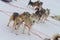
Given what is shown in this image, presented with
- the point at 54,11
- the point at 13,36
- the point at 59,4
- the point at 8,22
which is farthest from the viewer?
the point at 59,4

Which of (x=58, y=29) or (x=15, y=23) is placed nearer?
(x=15, y=23)

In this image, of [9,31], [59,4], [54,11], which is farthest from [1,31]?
[59,4]

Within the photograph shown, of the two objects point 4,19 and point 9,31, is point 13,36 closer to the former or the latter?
point 9,31

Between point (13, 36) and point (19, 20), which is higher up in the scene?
point (19, 20)

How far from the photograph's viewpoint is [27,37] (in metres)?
4.42

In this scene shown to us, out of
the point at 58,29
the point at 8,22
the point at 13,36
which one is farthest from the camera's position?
the point at 58,29

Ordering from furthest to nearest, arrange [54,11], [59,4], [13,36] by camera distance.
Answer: [59,4]
[54,11]
[13,36]

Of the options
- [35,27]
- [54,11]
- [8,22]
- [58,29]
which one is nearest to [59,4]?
[54,11]

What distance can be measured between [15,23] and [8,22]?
18.0 inches

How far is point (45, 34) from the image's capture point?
4934 mm

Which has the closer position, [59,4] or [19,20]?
[19,20]

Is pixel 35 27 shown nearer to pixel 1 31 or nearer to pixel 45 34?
pixel 45 34

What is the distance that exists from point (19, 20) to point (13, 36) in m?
0.31

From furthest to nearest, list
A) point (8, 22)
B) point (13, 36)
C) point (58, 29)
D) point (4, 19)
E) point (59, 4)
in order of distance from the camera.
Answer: point (59, 4)
point (58, 29)
point (4, 19)
point (8, 22)
point (13, 36)
